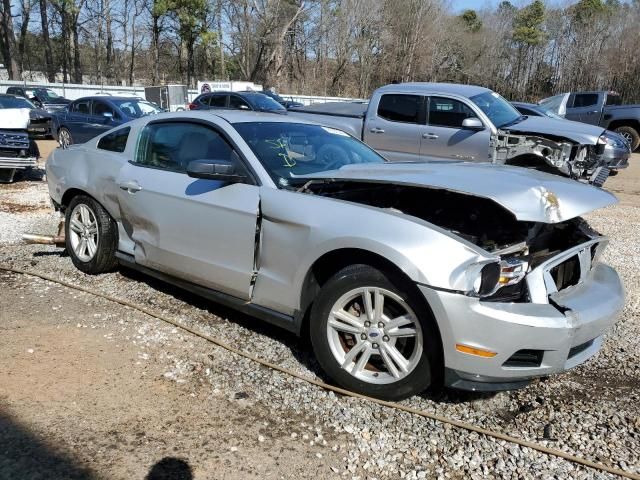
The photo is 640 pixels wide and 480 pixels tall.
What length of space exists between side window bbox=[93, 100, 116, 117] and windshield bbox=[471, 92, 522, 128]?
30.7 ft

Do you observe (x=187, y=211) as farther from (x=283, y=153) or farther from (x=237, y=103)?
(x=237, y=103)

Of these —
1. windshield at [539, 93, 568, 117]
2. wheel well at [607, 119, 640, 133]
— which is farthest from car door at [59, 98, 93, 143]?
wheel well at [607, 119, 640, 133]

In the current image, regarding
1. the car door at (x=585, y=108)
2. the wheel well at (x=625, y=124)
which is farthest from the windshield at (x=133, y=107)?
the wheel well at (x=625, y=124)

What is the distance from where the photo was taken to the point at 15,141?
9.43 m

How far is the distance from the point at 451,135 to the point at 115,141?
18.3 ft

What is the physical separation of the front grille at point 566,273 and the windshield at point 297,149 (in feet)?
5.49

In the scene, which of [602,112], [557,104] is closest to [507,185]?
[557,104]

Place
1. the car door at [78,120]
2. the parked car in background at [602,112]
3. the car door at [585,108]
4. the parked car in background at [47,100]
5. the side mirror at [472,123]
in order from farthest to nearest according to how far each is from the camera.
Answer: the parked car in background at [47,100] → the car door at [585,108] → the parked car in background at [602,112] → the car door at [78,120] → the side mirror at [472,123]

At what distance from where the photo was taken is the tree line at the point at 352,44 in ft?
144

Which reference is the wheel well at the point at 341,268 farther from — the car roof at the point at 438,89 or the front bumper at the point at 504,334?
the car roof at the point at 438,89

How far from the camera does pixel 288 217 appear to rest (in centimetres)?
329

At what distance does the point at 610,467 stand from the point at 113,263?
398 cm

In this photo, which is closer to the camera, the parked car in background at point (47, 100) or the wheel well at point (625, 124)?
the wheel well at point (625, 124)

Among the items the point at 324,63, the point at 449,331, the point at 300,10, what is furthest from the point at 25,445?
the point at 324,63
